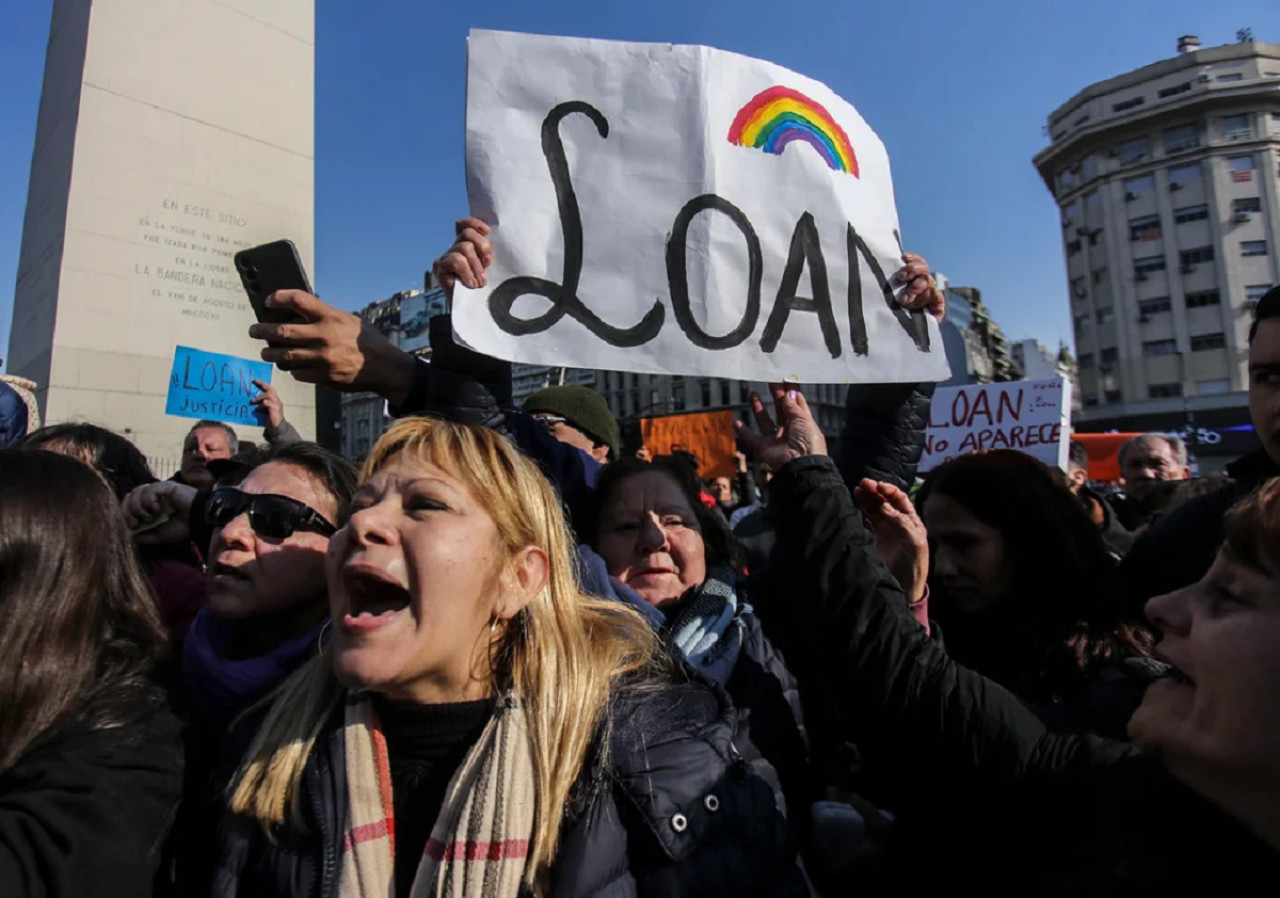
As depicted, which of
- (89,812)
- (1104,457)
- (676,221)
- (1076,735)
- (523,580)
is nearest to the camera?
(89,812)

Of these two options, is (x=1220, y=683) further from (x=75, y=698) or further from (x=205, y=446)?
(x=205, y=446)

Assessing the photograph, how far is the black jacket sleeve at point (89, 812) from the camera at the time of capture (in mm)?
1194

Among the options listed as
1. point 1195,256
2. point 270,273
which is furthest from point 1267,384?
point 1195,256

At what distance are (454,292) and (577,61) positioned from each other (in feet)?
2.42

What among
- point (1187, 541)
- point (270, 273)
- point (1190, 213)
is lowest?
point (1187, 541)

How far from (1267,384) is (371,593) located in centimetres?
200

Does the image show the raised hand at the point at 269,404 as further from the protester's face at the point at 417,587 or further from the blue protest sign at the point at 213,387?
the protester's face at the point at 417,587

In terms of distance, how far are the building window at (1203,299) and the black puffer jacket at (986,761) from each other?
54.3 m

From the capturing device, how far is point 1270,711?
977 millimetres

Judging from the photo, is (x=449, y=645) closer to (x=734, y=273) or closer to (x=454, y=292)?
(x=454, y=292)

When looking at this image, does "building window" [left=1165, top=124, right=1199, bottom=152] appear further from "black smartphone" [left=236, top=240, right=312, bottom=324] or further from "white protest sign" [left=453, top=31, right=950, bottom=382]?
"black smartphone" [left=236, top=240, right=312, bottom=324]

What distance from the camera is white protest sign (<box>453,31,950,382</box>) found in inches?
80.4

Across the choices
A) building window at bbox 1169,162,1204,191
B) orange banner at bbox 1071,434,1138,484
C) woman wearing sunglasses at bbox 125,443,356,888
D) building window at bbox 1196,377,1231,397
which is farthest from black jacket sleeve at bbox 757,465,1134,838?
building window at bbox 1169,162,1204,191

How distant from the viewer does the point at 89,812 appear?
1260 millimetres
